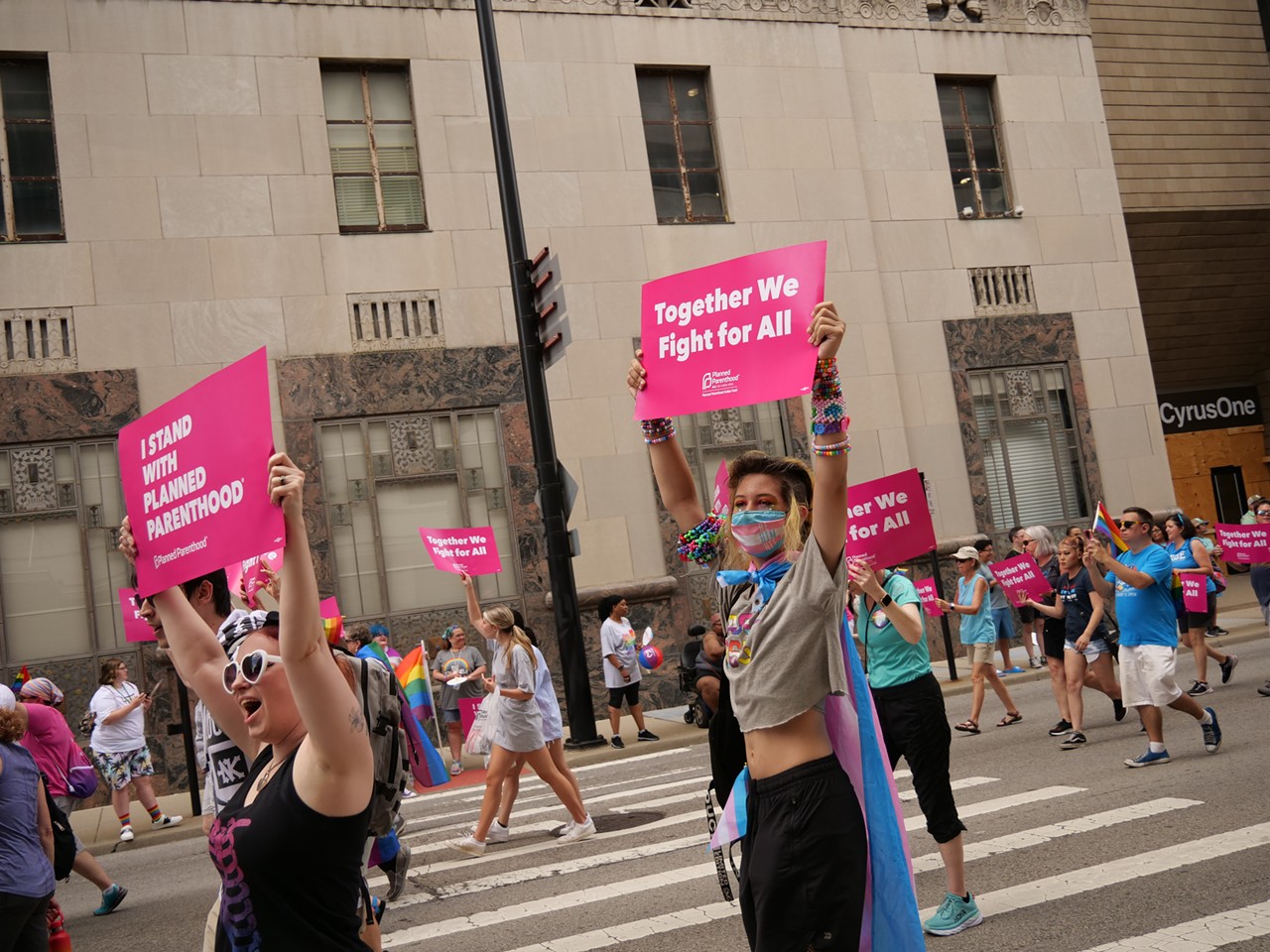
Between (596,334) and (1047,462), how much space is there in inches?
352

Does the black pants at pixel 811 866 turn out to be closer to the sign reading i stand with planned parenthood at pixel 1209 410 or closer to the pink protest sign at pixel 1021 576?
the pink protest sign at pixel 1021 576

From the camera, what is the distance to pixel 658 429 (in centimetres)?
455

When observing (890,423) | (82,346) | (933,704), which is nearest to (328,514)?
(82,346)

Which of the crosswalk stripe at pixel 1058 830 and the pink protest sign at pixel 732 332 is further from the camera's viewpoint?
the crosswalk stripe at pixel 1058 830

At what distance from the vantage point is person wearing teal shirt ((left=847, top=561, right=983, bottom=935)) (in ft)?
19.4

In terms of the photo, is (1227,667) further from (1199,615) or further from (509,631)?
(509,631)

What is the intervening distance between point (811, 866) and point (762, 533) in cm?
103

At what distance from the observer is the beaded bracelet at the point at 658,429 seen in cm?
452

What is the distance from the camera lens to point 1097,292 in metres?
23.1

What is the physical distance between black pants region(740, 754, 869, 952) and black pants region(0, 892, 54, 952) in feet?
10.4

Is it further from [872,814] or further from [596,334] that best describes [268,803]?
[596,334]

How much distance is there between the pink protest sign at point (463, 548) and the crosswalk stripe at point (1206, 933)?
9527 mm

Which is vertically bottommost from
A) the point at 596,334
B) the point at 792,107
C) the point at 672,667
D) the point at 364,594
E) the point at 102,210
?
the point at 672,667

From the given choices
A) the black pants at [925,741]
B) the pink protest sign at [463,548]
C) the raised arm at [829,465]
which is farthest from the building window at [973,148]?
the raised arm at [829,465]
